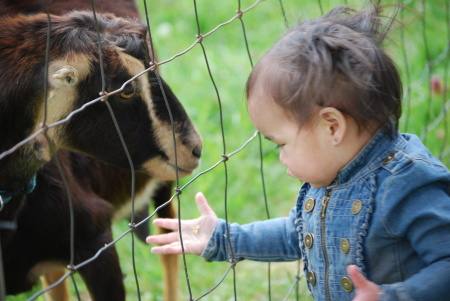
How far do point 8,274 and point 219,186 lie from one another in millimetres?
1890

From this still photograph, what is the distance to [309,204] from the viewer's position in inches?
78.5

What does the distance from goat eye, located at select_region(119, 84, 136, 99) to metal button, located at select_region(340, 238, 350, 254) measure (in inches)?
36.9

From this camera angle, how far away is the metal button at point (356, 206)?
5.93 feet

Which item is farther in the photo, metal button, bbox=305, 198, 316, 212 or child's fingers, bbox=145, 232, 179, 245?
child's fingers, bbox=145, 232, 179, 245

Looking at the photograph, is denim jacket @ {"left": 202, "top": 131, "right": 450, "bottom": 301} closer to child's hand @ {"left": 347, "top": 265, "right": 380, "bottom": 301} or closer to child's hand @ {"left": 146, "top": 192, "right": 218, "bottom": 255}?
child's hand @ {"left": 347, "top": 265, "right": 380, "bottom": 301}

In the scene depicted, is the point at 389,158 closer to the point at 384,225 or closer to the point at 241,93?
the point at 384,225

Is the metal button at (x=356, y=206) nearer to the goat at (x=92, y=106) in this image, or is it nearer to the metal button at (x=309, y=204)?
the metal button at (x=309, y=204)

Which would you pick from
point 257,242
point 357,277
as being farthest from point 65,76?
point 357,277

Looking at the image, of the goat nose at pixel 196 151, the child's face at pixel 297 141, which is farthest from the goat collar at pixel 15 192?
the child's face at pixel 297 141

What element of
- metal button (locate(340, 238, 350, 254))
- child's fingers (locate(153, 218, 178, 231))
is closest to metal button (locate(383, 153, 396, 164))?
metal button (locate(340, 238, 350, 254))

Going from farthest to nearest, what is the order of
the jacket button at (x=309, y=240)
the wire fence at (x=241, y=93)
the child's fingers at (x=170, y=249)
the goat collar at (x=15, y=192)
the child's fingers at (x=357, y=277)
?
the wire fence at (x=241, y=93) → the goat collar at (x=15, y=192) → the child's fingers at (x=170, y=249) → the jacket button at (x=309, y=240) → the child's fingers at (x=357, y=277)

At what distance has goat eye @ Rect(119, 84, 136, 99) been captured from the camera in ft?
7.71

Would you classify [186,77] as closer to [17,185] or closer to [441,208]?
[17,185]

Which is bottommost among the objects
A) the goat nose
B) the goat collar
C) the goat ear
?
the goat collar
